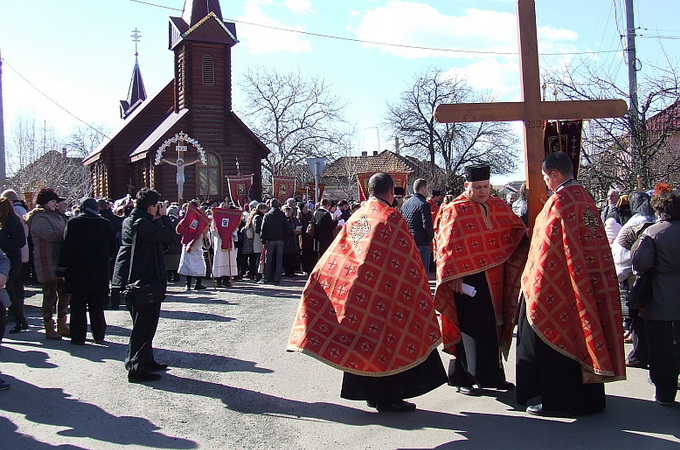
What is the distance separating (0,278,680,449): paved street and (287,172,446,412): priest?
0.30 m

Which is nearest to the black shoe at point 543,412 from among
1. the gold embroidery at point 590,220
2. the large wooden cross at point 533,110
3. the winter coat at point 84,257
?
the gold embroidery at point 590,220

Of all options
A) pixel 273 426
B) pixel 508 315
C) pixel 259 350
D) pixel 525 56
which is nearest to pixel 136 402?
pixel 273 426

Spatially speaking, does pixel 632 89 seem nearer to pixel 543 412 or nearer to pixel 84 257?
pixel 543 412

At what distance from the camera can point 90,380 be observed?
22.6 ft

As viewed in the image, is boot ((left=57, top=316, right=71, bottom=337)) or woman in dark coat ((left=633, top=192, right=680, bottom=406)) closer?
woman in dark coat ((left=633, top=192, right=680, bottom=406))

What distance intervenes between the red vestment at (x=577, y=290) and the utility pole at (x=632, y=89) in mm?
8912

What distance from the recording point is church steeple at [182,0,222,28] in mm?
32500

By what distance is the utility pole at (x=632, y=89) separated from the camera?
13492 mm

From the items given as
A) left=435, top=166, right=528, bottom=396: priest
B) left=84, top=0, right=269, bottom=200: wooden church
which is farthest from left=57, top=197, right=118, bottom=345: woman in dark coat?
left=84, top=0, right=269, bottom=200: wooden church

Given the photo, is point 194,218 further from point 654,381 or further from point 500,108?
point 654,381

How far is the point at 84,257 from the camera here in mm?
8430

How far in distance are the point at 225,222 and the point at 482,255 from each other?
877cm

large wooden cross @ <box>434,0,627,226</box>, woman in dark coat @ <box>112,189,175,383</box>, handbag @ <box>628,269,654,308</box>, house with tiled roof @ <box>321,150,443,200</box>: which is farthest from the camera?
house with tiled roof @ <box>321,150,443,200</box>

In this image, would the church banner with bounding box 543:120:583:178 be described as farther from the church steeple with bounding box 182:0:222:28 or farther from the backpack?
the church steeple with bounding box 182:0:222:28
